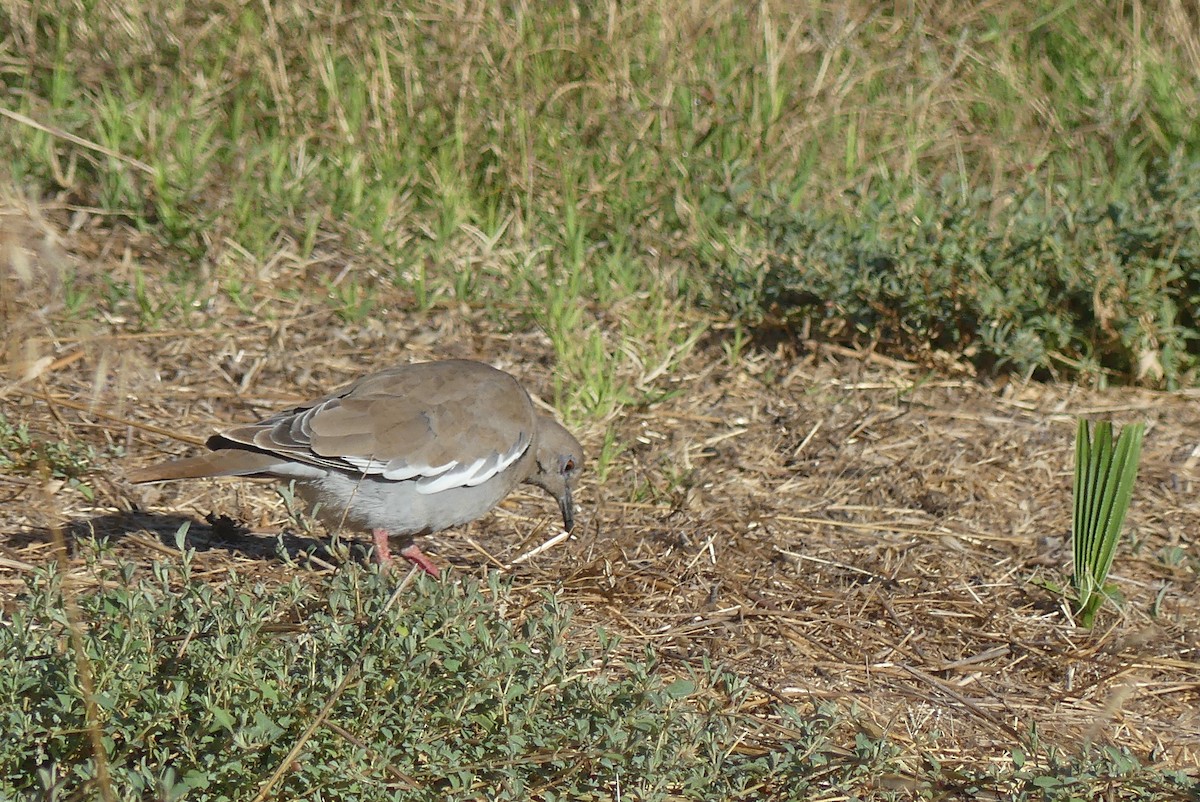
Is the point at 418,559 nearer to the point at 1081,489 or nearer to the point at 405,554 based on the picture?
the point at 405,554

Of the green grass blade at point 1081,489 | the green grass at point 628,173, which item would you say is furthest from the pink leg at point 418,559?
the green grass blade at point 1081,489

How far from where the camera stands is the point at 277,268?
6.64 meters

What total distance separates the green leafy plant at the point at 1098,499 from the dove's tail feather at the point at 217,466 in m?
2.58

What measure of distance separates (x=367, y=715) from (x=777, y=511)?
2.52 metres

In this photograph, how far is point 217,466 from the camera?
4.39 meters

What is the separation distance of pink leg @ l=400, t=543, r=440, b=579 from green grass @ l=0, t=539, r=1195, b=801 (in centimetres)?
129

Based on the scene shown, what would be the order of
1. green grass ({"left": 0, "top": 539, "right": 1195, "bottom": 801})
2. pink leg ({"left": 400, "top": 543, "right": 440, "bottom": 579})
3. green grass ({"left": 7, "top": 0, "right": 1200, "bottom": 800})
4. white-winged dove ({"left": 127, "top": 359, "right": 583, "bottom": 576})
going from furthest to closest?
green grass ({"left": 7, "top": 0, "right": 1200, "bottom": 800}) → pink leg ({"left": 400, "top": 543, "right": 440, "bottom": 579}) → white-winged dove ({"left": 127, "top": 359, "right": 583, "bottom": 576}) → green grass ({"left": 0, "top": 539, "right": 1195, "bottom": 801})

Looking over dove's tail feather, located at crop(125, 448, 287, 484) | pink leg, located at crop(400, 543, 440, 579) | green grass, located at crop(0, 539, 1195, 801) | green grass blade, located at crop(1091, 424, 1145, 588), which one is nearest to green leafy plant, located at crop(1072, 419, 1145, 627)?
green grass blade, located at crop(1091, 424, 1145, 588)

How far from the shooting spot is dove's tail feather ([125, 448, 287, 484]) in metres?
4.29

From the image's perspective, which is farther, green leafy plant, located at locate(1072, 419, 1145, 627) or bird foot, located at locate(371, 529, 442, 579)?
bird foot, located at locate(371, 529, 442, 579)

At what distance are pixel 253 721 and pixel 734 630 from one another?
6.02 ft

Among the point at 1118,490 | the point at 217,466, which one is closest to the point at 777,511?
the point at 1118,490

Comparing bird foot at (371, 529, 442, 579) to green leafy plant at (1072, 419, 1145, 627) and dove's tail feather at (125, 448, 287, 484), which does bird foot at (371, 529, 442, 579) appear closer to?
dove's tail feather at (125, 448, 287, 484)

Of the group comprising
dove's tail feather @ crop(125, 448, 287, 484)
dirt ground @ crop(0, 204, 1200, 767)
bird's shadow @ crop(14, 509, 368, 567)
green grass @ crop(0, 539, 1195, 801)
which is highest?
green grass @ crop(0, 539, 1195, 801)
